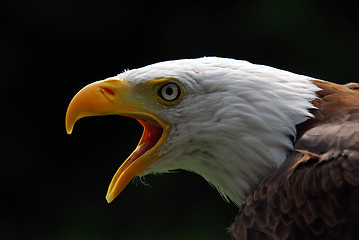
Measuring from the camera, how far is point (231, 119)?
7.23 ft

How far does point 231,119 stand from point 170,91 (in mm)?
237

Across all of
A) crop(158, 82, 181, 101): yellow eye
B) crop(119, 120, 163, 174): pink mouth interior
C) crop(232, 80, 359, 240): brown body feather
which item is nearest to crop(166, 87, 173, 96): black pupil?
crop(158, 82, 181, 101): yellow eye

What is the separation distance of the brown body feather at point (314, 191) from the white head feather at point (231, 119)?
0.08 m

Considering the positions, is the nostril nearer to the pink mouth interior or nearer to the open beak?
the open beak

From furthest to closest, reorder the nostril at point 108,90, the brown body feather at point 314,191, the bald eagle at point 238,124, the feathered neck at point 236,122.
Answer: the nostril at point 108,90 < the feathered neck at point 236,122 < the bald eagle at point 238,124 < the brown body feather at point 314,191

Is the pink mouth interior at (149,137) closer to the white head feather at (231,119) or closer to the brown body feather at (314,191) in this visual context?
the white head feather at (231,119)

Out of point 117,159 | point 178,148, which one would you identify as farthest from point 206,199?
point 178,148

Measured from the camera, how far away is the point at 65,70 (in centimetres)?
571

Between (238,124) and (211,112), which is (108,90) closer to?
(211,112)

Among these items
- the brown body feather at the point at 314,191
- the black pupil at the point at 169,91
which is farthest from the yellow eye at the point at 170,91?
the brown body feather at the point at 314,191

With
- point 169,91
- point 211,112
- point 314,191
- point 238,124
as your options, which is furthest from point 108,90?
point 314,191

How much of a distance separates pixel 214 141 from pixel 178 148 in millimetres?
133

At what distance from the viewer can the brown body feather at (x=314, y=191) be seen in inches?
75.2

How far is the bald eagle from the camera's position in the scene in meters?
2.05
